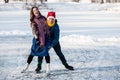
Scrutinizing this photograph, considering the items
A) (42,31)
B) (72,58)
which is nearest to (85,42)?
(72,58)

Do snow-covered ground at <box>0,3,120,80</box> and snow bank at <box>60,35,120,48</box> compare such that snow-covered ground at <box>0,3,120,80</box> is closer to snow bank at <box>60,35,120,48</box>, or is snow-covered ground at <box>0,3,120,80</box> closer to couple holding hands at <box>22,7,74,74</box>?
snow bank at <box>60,35,120,48</box>

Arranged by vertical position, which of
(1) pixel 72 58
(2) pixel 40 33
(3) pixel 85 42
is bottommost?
(3) pixel 85 42

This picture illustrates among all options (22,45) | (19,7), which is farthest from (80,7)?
(22,45)

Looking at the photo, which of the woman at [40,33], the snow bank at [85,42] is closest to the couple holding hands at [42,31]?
the woman at [40,33]

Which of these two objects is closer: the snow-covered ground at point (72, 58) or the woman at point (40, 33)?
the woman at point (40, 33)

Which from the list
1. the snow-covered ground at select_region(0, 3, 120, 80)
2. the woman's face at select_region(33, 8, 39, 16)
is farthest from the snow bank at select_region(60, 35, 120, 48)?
the woman's face at select_region(33, 8, 39, 16)

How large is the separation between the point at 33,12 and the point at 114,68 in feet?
10.1

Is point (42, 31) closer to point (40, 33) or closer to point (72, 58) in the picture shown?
point (40, 33)

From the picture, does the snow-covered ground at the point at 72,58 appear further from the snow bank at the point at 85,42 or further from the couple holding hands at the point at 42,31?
the couple holding hands at the point at 42,31

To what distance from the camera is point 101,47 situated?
16.0 m

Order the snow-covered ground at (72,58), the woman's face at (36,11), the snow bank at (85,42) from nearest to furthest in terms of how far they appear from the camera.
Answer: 1. the woman's face at (36,11)
2. the snow-covered ground at (72,58)
3. the snow bank at (85,42)

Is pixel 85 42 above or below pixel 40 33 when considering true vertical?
below

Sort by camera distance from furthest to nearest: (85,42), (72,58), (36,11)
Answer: (85,42)
(72,58)
(36,11)

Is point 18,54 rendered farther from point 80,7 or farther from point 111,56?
point 80,7
